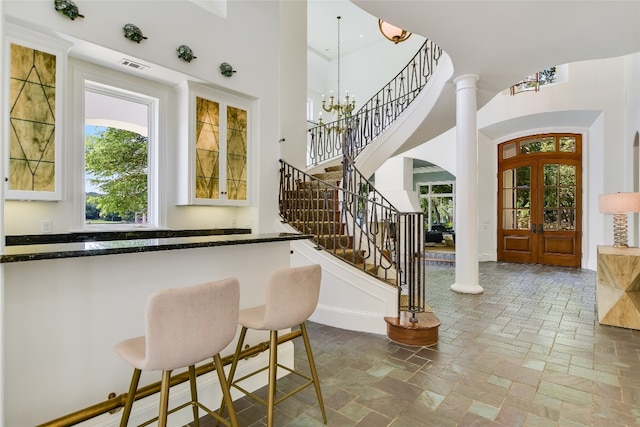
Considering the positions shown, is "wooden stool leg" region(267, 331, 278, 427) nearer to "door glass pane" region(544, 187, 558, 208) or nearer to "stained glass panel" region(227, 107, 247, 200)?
"stained glass panel" region(227, 107, 247, 200)

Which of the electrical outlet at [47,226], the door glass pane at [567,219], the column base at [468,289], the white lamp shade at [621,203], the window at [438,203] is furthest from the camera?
the window at [438,203]

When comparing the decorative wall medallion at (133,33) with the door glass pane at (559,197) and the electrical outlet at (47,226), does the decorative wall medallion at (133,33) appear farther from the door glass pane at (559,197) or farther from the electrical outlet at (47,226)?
the door glass pane at (559,197)

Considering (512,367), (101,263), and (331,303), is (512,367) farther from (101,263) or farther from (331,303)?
(101,263)

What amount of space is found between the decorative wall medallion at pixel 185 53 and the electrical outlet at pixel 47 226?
2006 millimetres

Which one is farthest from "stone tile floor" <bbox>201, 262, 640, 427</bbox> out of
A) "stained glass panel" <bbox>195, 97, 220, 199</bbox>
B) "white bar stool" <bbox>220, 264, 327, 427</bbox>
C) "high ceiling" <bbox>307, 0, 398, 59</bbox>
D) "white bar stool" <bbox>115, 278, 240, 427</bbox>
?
"high ceiling" <bbox>307, 0, 398, 59</bbox>

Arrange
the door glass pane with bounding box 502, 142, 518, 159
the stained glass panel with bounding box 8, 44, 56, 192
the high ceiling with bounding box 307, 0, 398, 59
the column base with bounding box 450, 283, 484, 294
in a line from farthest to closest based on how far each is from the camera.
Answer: the door glass pane with bounding box 502, 142, 518, 159 → the high ceiling with bounding box 307, 0, 398, 59 → the column base with bounding box 450, 283, 484, 294 → the stained glass panel with bounding box 8, 44, 56, 192

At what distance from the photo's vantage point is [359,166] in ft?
23.2

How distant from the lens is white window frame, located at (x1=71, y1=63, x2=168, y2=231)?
3.28 m

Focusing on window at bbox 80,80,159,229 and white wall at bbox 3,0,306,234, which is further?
window at bbox 80,80,159,229

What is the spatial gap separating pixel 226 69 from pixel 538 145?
813 cm

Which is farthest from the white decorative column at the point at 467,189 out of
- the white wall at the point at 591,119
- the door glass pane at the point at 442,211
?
the door glass pane at the point at 442,211

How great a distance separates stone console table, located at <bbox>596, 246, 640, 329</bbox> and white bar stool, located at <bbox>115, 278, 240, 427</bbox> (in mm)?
4364

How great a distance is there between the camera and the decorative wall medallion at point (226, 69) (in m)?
3.91

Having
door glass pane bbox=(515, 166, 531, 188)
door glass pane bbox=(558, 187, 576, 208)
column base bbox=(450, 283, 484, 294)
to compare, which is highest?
door glass pane bbox=(515, 166, 531, 188)
